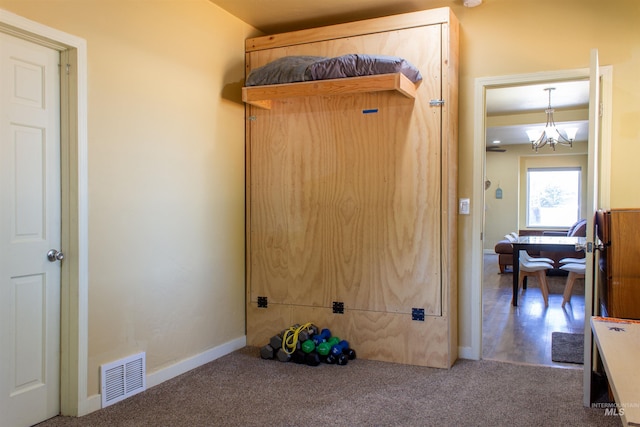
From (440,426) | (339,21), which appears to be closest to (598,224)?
(440,426)

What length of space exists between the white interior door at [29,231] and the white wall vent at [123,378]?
0.24 metres

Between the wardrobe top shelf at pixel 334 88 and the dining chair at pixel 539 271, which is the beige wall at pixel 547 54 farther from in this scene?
the dining chair at pixel 539 271

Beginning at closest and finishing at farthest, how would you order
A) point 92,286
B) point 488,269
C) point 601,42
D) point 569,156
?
point 92,286, point 601,42, point 488,269, point 569,156

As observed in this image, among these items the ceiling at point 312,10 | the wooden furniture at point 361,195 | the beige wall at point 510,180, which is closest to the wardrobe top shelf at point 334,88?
the wooden furniture at point 361,195

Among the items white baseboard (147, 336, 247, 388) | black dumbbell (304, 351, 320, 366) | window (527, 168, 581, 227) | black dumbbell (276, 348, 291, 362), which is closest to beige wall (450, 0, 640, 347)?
black dumbbell (304, 351, 320, 366)

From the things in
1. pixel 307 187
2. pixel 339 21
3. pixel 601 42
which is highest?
pixel 339 21

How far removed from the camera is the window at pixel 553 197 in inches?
438

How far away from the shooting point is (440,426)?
259 cm

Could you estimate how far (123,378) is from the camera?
2.93 m

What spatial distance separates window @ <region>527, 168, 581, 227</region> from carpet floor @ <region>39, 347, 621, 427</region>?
8634 mm

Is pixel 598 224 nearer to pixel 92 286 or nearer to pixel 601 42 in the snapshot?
pixel 601 42

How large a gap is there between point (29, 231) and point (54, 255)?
177mm

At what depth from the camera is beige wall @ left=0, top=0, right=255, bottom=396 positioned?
2.78 metres

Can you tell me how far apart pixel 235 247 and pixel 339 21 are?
1.95m
